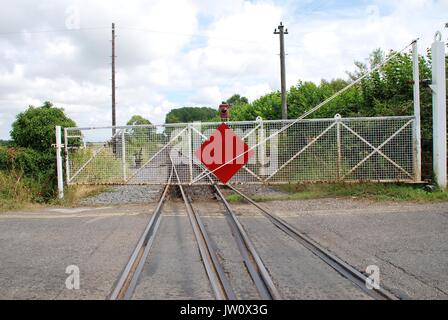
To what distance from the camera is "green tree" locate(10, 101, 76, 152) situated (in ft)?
48.0

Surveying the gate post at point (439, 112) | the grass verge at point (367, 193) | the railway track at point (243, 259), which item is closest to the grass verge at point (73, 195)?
the grass verge at point (367, 193)

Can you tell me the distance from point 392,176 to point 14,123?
12081 millimetres

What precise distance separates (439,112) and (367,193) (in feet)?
9.32

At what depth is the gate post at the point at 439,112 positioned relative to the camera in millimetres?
11891

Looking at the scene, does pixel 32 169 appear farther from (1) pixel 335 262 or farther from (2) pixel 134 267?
(1) pixel 335 262

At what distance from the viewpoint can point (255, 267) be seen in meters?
5.80

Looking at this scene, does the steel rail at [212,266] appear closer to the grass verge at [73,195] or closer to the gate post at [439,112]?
the grass verge at [73,195]

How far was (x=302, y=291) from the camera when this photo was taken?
4.86 meters

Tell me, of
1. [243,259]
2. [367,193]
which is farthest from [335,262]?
[367,193]

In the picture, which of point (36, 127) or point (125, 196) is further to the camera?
point (36, 127)

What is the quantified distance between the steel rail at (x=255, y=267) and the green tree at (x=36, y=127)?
28.5ft
